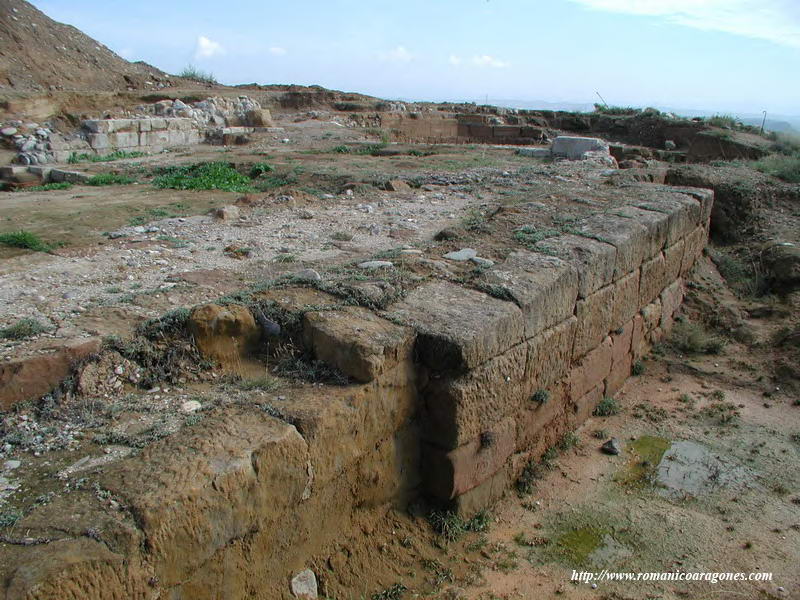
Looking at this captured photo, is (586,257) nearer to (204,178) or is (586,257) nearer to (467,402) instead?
(467,402)

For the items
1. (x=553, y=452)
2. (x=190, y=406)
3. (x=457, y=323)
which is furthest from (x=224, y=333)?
(x=553, y=452)

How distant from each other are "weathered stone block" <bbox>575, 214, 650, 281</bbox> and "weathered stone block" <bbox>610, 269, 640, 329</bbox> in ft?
0.23

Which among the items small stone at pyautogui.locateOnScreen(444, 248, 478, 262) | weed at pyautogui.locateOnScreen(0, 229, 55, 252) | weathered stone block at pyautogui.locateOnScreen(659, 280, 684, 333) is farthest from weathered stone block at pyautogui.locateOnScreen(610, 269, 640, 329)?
weed at pyautogui.locateOnScreen(0, 229, 55, 252)

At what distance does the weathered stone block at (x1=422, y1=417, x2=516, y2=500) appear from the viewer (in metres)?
3.34

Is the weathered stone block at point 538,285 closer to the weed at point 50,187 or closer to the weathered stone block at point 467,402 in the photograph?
the weathered stone block at point 467,402

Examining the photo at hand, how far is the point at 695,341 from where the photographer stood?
20.4 ft

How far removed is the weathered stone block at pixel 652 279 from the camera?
18.5 ft

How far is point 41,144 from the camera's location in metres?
12.4

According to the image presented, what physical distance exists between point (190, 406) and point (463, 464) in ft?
4.98

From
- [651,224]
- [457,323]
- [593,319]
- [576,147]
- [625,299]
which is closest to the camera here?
[457,323]

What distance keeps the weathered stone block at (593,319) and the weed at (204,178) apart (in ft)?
17.6

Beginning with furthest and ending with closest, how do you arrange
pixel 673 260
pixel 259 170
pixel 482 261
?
pixel 259 170 < pixel 673 260 < pixel 482 261

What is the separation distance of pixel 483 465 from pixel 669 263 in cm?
380

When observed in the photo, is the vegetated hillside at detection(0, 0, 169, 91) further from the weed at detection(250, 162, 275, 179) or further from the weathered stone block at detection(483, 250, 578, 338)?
the weathered stone block at detection(483, 250, 578, 338)
